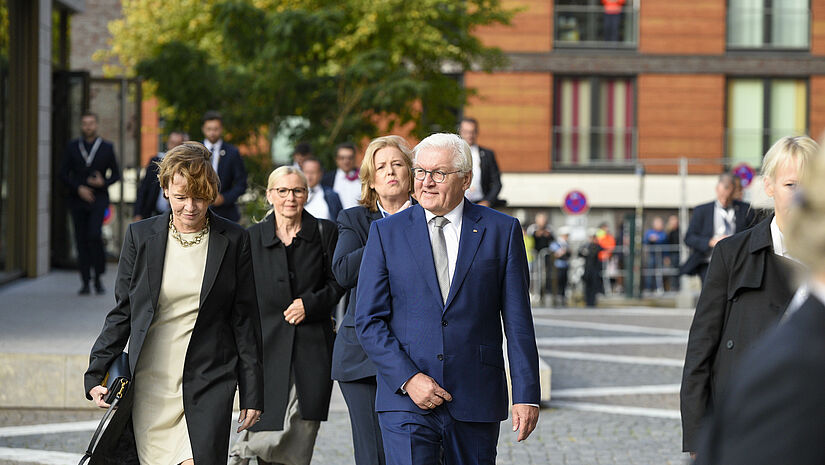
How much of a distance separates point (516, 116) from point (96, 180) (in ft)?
82.0

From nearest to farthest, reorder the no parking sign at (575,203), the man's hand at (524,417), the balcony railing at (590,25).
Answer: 1. the man's hand at (524,417)
2. the no parking sign at (575,203)
3. the balcony railing at (590,25)

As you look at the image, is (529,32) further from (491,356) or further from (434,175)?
(491,356)

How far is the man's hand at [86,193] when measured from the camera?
14.2m

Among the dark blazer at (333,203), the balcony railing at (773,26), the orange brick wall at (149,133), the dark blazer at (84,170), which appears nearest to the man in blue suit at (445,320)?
the dark blazer at (333,203)

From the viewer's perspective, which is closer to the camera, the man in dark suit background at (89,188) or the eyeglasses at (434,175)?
the eyeglasses at (434,175)

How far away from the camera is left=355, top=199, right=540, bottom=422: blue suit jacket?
466 centimetres

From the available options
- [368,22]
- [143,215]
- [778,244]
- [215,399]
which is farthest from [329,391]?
[368,22]

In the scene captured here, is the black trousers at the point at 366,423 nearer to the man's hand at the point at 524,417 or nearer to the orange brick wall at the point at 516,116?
the man's hand at the point at 524,417

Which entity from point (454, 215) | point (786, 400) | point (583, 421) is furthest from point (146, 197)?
point (786, 400)

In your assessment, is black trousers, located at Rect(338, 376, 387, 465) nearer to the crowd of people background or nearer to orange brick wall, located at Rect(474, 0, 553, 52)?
the crowd of people background

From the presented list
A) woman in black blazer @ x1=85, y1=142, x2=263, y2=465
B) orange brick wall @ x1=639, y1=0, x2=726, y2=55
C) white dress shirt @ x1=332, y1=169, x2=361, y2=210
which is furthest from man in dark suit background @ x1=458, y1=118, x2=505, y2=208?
orange brick wall @ x1=639, y1=0, x2=726, y2=55

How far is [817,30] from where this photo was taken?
38.3 m

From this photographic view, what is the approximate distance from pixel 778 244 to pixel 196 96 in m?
15.6

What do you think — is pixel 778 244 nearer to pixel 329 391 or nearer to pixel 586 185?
pixel 329 391
